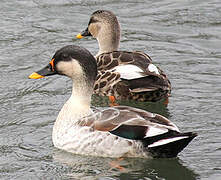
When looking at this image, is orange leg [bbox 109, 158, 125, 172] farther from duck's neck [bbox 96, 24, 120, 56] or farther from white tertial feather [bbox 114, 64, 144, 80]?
duck's neck [bbox 96, 24, 120, 56]

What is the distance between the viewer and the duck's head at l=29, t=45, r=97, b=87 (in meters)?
8.48

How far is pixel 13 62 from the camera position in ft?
38.6

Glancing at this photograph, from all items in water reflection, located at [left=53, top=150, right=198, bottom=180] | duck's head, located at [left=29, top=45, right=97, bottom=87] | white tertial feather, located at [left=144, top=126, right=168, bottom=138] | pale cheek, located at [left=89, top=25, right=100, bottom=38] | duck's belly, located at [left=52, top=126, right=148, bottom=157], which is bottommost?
water reflection, located at [left=53, top=150, right=198, bottom=180]

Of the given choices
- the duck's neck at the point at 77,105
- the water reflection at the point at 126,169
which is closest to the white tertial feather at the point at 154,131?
the water reflection at the point at 126,169

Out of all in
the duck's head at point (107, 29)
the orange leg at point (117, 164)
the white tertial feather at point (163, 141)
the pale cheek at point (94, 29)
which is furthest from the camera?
the pale cheek at point (94, 29)

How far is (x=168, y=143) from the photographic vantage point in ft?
25.2

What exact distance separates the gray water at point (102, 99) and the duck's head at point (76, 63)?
90 centimetres

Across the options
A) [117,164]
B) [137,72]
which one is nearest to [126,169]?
[117,164]

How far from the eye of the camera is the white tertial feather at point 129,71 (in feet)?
31.9

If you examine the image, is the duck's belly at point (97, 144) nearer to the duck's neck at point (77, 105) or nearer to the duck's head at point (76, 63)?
the duck's neck at point (77, 105)

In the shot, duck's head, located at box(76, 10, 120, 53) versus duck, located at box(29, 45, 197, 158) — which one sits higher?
duck's head, located at box(76, 10, 120, 53)

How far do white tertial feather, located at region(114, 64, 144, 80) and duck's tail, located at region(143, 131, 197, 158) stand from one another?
200 cm

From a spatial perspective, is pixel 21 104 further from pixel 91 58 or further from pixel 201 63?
pixel 201 63

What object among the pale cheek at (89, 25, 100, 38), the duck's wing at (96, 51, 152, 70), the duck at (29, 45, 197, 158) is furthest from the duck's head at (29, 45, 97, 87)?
the pale cheek at (89, 25, 100, 38)
